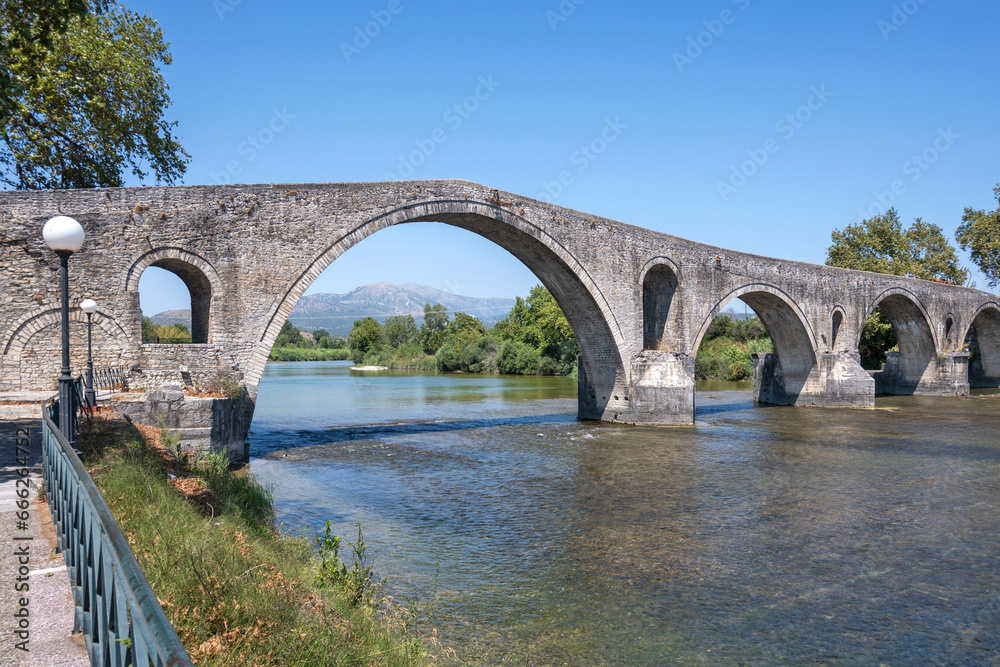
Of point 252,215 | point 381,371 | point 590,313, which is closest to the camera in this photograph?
point 252,215

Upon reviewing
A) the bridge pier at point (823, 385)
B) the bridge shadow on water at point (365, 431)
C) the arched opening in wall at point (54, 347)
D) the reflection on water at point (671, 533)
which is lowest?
the reflection on water at point (671, 533)

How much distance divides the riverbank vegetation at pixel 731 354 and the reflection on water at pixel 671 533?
21300mm

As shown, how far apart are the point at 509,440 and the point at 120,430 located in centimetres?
1059

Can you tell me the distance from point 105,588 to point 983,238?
47.6 meters

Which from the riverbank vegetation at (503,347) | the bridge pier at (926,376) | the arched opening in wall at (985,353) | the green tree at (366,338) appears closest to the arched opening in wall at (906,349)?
the bridge pier at (926,376)

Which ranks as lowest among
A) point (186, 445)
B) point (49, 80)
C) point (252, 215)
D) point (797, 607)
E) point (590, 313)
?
point (797, 607)

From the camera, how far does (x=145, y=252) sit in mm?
12703

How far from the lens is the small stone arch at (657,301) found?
2109 cm

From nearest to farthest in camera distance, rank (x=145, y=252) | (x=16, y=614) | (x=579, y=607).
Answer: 1. (x=16, y=614)
2. (x=579, y=607)
3. (x=145, y=252)

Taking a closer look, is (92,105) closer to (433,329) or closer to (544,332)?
(544,332)

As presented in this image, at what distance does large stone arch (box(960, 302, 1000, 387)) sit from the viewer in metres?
36.5

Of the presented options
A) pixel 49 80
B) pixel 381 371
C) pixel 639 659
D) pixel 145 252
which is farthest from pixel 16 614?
pixel 381 371

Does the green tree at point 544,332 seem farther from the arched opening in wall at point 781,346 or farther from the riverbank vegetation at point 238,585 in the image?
the riverbank vegetation at point 238,585

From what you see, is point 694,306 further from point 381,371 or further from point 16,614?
point 381,371
